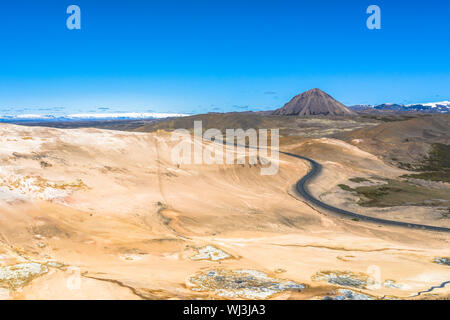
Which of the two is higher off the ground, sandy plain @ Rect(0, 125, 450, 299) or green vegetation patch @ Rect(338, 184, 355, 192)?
sandy plain @ Rect(0, 125, 450, 299)

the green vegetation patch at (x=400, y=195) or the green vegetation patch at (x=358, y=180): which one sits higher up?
the green vegetation patch at (x=358, y=180)

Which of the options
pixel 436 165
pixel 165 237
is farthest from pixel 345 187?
pixel 165 237

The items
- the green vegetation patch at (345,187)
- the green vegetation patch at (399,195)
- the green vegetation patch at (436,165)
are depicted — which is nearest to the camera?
the green vegetation patch at (399,195)

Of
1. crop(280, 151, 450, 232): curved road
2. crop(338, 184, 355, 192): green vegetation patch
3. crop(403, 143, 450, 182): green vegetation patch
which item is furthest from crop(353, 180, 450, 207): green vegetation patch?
crop(403, 143, 450, 182): green vegetation patch

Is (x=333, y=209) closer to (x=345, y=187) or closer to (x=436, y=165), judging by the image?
(x=345, y=187)

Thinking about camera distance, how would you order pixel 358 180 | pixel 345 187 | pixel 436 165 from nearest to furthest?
1. pixel 345 187
2. pixel 358 180
3. pixel 436 165

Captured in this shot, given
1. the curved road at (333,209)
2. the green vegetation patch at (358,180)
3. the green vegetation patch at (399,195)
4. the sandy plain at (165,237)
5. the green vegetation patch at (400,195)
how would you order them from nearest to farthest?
1. the sandy plain at (165,237)
2. the curved road at (333,209)
3. the green vegetation patch at (399,195)
4. the green vegetation patch at (400,195)
5. the green vegetation patch at (358,180)

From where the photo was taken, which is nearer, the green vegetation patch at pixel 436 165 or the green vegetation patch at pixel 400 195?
the green vegetation patch at pixel 400 195

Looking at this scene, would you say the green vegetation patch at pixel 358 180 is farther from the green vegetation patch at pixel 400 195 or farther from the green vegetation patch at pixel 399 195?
the green vegetation patch at pixel 400 195

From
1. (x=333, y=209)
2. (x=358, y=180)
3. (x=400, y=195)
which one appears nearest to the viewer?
(x=333, y=209)

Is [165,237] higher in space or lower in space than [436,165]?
higher

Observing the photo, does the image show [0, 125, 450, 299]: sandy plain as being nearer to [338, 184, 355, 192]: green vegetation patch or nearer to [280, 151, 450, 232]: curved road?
[280, 151, 450, 232]: curved road

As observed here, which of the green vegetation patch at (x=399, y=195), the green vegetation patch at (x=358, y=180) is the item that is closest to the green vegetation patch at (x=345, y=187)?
the green vegetation patch at (x=399, y=195)
